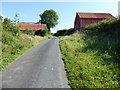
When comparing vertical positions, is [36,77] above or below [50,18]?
below

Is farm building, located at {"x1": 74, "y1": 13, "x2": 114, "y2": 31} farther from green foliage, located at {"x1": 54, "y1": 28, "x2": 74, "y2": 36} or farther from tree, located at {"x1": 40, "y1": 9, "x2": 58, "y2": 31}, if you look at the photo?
tree, located at {"x1": 40, "y1": 9, "x2": 58, "y2": 31}

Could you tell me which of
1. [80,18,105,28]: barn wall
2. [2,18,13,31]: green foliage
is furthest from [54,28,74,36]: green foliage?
[2,18,13,31]: green foliage

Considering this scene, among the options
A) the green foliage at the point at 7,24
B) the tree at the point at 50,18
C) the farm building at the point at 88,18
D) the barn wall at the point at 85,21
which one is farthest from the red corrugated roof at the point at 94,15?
the tree at the point at 50,18

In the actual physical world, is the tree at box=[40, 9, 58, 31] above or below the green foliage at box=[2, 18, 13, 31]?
above

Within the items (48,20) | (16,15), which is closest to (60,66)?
(16,15)

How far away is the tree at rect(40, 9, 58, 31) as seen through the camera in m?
65.8

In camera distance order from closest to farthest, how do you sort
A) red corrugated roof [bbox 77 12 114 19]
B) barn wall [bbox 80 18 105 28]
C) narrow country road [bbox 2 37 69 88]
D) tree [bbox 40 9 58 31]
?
1. narrow country road [bbox 2 37 69 88]
2. barn wall [bbox 80 18 105 28]
3. red corrugated roof [bbox 77 12 114 19]
4. tree [bbox 40 9 58 31]

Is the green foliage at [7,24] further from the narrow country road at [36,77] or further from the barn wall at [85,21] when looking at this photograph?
the barn wall at [85,21]

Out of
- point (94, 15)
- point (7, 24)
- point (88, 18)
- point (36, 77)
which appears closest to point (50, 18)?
point (94, 15)

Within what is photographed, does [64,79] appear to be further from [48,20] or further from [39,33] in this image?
[48,20]

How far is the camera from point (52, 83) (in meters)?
5.05

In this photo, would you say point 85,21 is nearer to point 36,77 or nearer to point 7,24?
point 7,24

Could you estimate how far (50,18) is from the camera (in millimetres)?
66000

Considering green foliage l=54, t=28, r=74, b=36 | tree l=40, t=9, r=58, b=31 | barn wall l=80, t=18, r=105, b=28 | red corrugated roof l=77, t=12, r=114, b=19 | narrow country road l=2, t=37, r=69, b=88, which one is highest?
tree l=40, t=9, r=58, b=31
